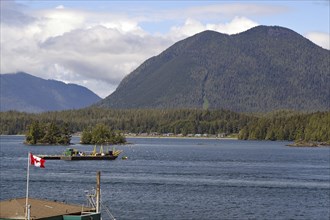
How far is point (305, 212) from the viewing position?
8375 cm

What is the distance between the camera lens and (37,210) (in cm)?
4566

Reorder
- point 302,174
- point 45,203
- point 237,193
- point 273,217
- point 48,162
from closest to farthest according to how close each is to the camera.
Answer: point 45,203 < point 273,217 < point 237,193 < point 302,174 < point 48,162

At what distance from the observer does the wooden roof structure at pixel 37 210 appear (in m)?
44.6

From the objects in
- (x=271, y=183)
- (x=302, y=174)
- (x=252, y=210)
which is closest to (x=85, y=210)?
(x=252, y=210)

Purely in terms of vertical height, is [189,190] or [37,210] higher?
[37,210]

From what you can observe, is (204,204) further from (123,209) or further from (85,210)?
(85,210)

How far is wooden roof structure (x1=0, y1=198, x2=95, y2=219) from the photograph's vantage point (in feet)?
146

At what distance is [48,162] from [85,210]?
415 feet

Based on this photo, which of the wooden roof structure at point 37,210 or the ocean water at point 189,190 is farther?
the ocean water at point 189,190

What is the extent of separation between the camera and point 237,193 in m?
102

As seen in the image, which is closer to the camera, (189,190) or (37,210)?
(37,210)

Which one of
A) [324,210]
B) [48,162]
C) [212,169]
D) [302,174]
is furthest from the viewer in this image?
[48,162]

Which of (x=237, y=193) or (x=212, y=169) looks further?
(x=212, y=169)

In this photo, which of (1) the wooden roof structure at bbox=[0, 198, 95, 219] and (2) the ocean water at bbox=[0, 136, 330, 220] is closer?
(1) the wooden roof structure at bbox=[0, 198, 95, 219]
